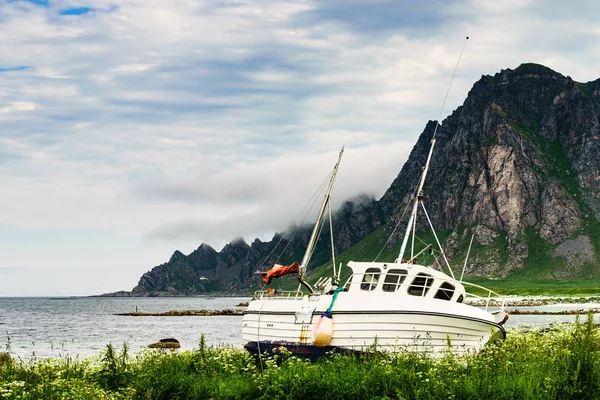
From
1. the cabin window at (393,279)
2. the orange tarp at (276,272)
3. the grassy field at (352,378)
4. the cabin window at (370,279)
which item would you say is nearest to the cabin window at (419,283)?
the cabin window at (393,279)

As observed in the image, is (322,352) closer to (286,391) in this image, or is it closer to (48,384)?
(286,391)

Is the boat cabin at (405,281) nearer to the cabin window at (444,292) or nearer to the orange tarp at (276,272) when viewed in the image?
the cabin window at (444,292)

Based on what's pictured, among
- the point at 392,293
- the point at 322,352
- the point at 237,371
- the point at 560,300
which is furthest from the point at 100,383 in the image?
the point at 560,300

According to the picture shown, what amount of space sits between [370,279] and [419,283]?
7.30 feet

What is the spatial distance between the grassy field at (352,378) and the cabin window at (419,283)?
487 centimetres

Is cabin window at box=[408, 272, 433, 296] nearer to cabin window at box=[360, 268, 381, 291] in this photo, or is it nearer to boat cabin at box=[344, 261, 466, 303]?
boat cabin at box=[344, 261, 466, 303]

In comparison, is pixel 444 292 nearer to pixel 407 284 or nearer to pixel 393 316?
pixel 407 284

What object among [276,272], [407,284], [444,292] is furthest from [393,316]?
[276,272]

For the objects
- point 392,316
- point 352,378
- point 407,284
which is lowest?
point 352,378

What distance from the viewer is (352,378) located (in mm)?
21453

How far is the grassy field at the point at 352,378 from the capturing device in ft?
63.0

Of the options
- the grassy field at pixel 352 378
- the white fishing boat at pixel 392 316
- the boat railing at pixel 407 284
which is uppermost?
the boat railing at pixel 407 284

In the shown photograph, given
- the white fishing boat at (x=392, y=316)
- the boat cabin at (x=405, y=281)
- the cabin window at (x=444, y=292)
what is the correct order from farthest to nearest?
the cabin window at (x=444, y=292) → the boat cabin at (x=405, y=281) → the white fishing boat at (x=392, y=316)

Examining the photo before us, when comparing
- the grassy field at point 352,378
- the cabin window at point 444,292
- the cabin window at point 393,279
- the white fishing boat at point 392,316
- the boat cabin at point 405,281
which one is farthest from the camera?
the cabin window at point 444,292
